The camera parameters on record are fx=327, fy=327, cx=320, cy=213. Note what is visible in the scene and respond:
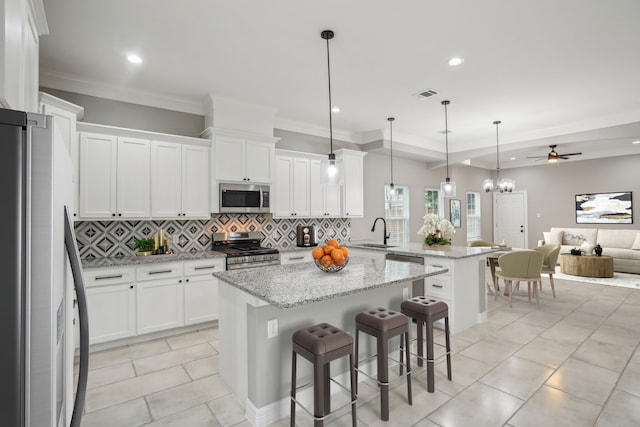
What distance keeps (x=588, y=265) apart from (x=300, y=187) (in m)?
6.40

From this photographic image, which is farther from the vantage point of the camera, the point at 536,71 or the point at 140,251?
the point at 140,251

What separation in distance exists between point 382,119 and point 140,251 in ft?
13.2

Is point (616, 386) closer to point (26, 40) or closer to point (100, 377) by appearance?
point (100, 377)

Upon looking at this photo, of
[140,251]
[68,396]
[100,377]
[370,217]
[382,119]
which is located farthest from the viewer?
[370,217]

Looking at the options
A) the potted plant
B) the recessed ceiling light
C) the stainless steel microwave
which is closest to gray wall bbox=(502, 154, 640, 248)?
the stainless steel microwave

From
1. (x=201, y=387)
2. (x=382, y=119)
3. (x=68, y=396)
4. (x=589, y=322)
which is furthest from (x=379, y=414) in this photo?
(x=382, y=119)

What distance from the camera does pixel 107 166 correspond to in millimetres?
3619

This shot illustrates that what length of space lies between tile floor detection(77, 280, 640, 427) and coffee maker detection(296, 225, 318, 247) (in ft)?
6.25

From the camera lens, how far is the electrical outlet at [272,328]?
2.21 meters

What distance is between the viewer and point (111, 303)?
3398 millimetres

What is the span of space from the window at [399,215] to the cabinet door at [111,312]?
500 centimetres

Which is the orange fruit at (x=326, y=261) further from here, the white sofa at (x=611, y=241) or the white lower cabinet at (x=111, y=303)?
the white sofa at (x=611, y=241)

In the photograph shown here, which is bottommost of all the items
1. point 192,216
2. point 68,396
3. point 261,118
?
point 68,396

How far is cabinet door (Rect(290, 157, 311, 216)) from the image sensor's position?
5102 millimetres
